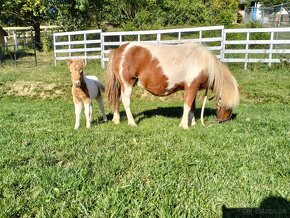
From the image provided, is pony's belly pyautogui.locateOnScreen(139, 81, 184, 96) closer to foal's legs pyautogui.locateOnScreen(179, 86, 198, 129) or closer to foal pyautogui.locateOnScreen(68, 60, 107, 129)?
foal's legs pyautogui.locateOnScreen(179, 86, 198, 129)

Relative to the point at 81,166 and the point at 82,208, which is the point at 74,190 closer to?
the point at 82,208

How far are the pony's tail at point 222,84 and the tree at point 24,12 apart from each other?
20.5 metres

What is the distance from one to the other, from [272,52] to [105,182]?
1273 cm

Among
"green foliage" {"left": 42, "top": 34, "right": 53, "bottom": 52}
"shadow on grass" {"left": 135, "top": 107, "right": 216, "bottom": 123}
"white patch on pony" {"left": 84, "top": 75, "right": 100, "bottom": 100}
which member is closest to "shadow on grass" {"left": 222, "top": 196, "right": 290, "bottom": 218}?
"white patch on pony" {"left": 84, "top": 75, "right": 100, "bottom": 100}

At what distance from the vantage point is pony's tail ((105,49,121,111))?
298 inches

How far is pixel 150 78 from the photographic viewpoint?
7164mm

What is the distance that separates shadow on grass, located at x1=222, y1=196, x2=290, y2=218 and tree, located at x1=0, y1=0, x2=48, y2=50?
78.7 ft

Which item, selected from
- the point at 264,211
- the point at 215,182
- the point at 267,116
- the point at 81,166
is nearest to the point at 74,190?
the point at 81,166

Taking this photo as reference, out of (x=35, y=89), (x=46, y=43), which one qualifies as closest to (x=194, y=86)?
(x=35, y=89)

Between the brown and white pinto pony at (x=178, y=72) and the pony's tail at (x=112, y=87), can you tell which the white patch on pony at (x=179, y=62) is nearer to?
the brown and white pinto pony at (x=178, y=72)

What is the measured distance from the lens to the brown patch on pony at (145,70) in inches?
279

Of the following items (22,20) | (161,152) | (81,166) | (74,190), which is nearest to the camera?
(74,190)

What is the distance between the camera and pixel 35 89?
1288 cm

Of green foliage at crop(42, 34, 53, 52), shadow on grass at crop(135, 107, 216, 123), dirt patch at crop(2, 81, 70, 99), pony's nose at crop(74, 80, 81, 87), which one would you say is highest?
pony's nose at crop(74, 80, 81, 87)
